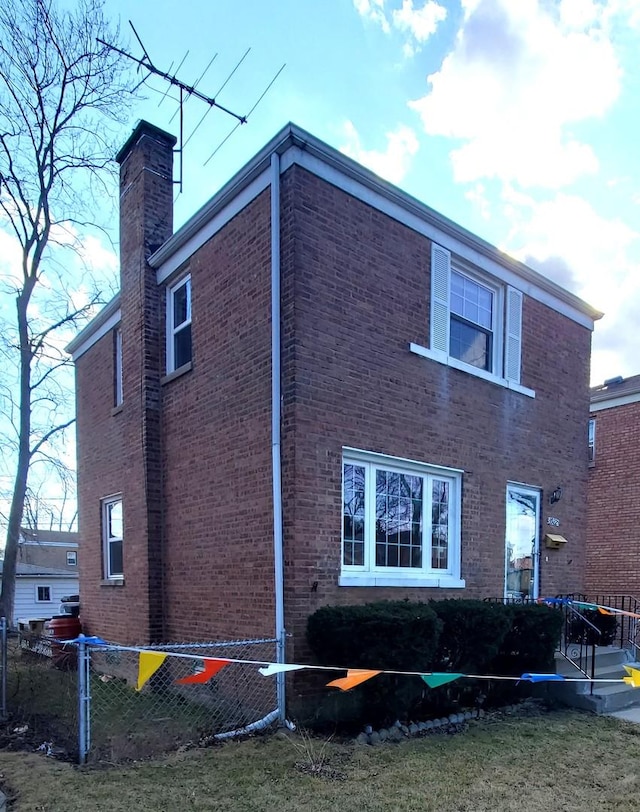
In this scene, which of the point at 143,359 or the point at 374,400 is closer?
the point at 374,400

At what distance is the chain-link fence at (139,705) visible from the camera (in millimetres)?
5156

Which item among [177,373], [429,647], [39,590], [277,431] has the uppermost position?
[177,373]

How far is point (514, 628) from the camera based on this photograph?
23.7ft

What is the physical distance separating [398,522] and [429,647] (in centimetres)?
188

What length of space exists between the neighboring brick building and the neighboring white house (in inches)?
1051

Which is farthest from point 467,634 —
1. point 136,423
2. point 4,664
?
point 136,423

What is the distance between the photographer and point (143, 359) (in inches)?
357

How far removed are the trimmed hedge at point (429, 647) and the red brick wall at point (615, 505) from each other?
8317 millimetres

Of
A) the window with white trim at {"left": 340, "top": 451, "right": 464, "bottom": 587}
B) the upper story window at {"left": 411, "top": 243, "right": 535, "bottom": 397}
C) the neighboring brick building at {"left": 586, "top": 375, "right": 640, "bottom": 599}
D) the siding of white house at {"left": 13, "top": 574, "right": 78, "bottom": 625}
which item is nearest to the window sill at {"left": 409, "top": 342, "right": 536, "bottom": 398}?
the upper story window at {"left": 411, "top": 243, "right": 535, "bottom": 397}

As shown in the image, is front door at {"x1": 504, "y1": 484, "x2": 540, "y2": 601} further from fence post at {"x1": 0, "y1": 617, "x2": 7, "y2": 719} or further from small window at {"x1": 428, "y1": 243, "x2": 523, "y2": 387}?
fence post at {"x1": 0, "y1": 617, "x2": 7, "y2": 719}

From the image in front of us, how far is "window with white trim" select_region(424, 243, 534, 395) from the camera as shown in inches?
325

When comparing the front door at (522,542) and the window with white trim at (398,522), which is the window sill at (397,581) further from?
the front door at (522,542)

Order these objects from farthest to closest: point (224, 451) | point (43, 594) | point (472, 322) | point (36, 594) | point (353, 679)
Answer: point (43, 594) → point (36, 594) → point (472, 322) → point (224, 451) → point (353, 679)

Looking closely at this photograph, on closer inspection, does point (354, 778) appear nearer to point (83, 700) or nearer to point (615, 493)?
point (83, 700)
